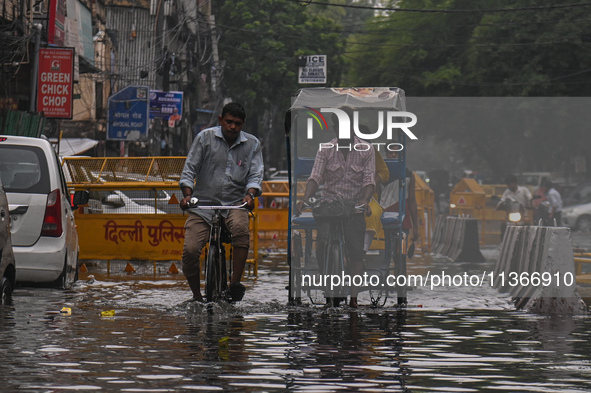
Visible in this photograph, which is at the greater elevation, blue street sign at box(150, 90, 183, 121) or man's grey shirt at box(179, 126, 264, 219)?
blue street sign at box(150, 90, 183, 121)

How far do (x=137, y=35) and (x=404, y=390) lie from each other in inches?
1609

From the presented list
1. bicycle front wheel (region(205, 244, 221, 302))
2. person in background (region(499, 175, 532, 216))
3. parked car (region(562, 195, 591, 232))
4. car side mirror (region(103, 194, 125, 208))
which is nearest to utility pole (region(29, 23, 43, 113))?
car side mirror (region(103, 194, 125, 208))

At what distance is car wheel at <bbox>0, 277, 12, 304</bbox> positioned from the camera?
33.3 feet

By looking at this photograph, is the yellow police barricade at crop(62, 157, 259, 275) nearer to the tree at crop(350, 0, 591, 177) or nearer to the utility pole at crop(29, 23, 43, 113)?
the utility pole at crop(29, 23, 43, 113)

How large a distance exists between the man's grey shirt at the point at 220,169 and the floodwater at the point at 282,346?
93cm

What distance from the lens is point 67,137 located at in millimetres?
37719

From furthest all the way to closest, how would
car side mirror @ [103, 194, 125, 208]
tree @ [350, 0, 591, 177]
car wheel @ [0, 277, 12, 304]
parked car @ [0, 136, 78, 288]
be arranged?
tree @ [350, 0, 591, 177] → car side mirror @ [103, 194, 125, 208] → parked car @ [0, 136, 78, 288] → car wheel @ [0, 277, 12, 304]

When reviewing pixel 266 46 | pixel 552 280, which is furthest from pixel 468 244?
pixel 266 46

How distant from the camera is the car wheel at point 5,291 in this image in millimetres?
10164

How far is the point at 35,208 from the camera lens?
12.0 meters

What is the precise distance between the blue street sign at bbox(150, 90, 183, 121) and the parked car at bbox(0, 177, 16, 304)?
29.8 m

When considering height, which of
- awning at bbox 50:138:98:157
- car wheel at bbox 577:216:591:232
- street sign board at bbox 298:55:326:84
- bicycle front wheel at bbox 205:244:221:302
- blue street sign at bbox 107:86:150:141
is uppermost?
street sign board at bbox 298:55:326:84

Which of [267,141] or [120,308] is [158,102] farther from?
[120,308]

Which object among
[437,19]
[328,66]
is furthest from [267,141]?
[437,19]
